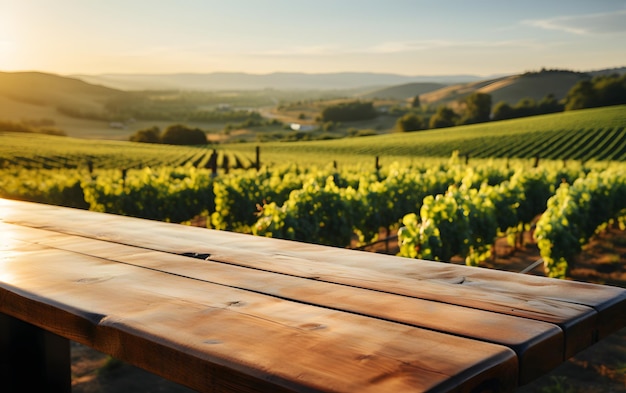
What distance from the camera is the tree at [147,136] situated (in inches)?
2346

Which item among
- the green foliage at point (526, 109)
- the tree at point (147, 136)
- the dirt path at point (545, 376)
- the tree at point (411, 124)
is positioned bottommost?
the tree at point (147, 136)

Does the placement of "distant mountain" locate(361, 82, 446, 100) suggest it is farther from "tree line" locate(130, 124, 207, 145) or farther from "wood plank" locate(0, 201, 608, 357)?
"wood plank" locate(0, 201, 608, 357)

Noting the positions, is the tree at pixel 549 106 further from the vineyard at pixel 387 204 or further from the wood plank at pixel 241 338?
the wood plank at pixel 241 338

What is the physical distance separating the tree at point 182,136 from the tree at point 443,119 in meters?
24.2

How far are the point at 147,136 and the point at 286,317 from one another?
6144cm

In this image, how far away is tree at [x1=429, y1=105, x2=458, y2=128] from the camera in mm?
68625

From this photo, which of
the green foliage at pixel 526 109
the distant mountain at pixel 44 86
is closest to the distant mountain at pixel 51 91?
the distant mountain at pixel 44 86

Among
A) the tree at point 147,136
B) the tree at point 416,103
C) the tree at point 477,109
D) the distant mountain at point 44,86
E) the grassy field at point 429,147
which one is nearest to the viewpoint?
the grassy field at point 429,147

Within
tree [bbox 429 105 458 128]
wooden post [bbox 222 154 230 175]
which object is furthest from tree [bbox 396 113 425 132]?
wooden post [bbox 222 154 230 175]

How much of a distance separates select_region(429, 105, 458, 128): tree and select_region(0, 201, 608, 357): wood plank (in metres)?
68.3

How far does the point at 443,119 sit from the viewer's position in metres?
69.1

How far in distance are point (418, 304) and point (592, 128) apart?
47.8m

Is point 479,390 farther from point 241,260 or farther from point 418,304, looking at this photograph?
point 241,260

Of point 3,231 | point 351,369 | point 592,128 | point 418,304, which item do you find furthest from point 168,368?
point 592,128
